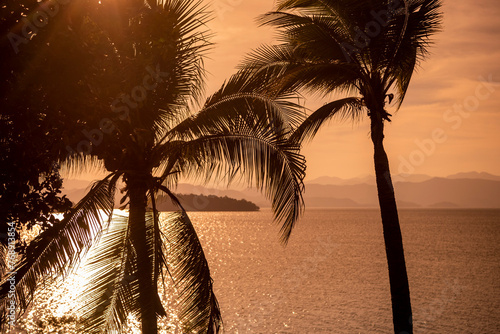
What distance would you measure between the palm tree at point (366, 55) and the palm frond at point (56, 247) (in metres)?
4.81

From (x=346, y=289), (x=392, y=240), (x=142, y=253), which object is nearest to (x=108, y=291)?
(x=142, y=253)

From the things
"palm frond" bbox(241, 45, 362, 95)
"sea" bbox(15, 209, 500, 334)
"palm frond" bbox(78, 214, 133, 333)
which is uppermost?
"palm frond" bbox(241, 45, 362, 95)

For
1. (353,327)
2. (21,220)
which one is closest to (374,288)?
(353,327)

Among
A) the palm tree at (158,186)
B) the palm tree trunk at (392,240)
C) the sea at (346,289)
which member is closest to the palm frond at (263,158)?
the palm tree at (158,186)

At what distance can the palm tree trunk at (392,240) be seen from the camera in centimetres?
1238

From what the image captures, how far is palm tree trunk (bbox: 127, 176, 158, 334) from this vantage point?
409 inches

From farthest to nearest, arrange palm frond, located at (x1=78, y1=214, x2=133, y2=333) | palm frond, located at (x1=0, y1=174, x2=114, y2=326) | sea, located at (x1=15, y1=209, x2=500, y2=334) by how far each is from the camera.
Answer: sea, located at (x1=15, y1=209, x2=500, y2=334)
palm frond, located at (x1=78, y1=214, x2=133, y2=333)
palm frond, located at (x1=0, y1=174, x2=114, y2=326)

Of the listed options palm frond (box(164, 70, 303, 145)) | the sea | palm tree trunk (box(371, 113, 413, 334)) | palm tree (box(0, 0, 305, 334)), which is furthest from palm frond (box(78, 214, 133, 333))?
the sea

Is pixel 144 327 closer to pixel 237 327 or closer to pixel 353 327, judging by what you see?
pixel 237 327

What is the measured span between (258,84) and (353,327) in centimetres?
3695

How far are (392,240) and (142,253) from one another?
5996mm

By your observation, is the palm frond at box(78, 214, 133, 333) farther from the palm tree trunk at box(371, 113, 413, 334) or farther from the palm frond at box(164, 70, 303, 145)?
the palm tree trunk at box(371, 113, 413, 334)

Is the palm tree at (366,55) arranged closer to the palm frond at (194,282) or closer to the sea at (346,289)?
the palm frond at (194,282)

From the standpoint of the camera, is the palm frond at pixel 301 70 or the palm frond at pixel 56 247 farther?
the palm frond at pixel 301 70
